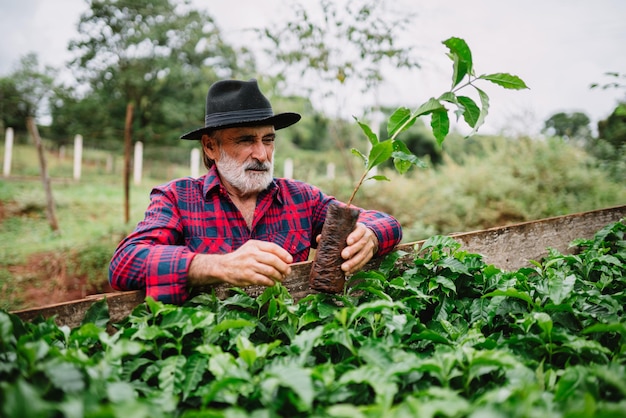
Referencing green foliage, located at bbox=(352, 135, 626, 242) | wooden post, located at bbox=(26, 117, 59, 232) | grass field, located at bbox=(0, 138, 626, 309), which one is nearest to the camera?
grass field, located at bbox=(0, 138, 626, 309)

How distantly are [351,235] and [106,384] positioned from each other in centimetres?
97

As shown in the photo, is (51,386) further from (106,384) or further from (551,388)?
(551,388)

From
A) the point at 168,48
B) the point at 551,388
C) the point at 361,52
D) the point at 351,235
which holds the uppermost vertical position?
the point at 168,48

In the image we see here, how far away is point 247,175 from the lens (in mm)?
2504

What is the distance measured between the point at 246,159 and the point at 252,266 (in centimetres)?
119

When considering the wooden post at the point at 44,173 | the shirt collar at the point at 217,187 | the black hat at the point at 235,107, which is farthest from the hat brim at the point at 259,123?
the wooden post at the point at 44,173

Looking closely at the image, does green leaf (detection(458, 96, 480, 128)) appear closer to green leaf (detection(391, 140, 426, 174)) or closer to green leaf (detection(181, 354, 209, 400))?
green leaf (detection(391, 140, 426, 174))

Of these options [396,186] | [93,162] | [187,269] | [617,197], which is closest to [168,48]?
[93,162]

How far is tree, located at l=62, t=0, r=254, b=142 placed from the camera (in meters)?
24.4

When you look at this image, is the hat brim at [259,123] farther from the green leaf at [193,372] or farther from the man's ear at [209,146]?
the green leaf at [193,372]

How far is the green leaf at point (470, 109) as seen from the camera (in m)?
1.59

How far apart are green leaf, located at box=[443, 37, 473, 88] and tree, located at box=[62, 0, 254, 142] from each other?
24.4 meters

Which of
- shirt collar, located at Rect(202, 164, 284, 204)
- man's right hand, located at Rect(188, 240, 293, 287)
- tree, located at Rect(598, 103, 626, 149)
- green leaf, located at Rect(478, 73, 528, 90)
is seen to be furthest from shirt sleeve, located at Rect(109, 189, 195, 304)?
tree, located at Rect(598, 103, 626, 149)

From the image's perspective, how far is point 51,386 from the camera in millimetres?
866
